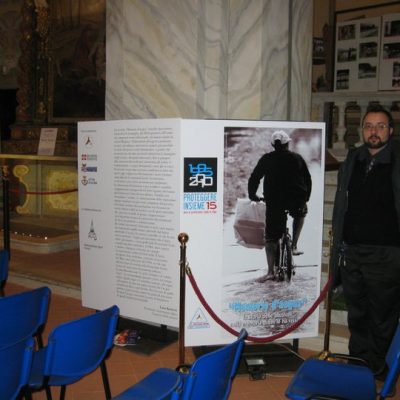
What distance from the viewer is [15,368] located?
2.26 m

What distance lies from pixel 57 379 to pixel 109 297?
145 cm

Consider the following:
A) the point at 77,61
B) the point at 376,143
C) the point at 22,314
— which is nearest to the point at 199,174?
the point at 376,143

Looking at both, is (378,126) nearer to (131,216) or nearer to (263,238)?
(263,238)

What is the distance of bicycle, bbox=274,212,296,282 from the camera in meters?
3.74

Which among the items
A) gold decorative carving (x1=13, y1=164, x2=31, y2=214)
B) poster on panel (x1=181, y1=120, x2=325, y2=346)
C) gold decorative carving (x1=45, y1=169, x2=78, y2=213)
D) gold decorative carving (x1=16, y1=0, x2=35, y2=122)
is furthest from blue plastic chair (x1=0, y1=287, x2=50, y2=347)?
gold decorative carving (x1=16, y1=0, x2=35, y2=122)

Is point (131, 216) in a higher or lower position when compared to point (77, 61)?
lower

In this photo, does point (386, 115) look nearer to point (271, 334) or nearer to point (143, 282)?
point (271, 334)

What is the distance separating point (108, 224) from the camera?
4.07m

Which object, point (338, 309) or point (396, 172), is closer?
point (396, 172)

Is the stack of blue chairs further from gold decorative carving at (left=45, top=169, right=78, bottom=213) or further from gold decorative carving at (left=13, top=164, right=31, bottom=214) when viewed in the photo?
gold decorative carving at (left=13, top=164, right=31, bottom=214)

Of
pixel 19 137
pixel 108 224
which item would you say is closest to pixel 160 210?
pixel 108 224

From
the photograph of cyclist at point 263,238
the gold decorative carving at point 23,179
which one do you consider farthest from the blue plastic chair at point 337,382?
the gold decorative carving at point 23,179

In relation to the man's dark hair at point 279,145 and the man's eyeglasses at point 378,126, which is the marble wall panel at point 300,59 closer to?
the man's dark hair at point 279,145

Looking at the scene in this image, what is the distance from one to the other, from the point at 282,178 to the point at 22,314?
1.98 m
